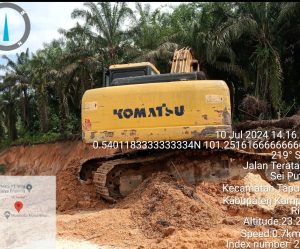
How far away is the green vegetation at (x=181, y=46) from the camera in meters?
20.2

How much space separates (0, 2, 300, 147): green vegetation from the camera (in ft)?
66.2

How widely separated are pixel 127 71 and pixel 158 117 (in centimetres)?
193

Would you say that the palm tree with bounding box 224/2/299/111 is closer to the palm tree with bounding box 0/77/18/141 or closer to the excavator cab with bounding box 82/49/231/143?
the excavator cab with bounding box 82/49/231/143

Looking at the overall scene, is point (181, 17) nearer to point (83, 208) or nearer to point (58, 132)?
point (58, 132)

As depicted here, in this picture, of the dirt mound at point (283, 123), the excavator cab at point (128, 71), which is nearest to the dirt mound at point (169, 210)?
the excavator cab at point (128, 71)

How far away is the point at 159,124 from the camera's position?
342 inches

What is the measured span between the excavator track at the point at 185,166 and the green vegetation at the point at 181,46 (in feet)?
32.7

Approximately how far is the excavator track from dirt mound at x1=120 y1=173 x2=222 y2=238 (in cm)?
Result: 60

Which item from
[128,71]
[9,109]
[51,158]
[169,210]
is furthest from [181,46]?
[9,109]

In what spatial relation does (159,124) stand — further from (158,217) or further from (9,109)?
(9,109)

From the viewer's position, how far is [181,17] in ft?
90.6

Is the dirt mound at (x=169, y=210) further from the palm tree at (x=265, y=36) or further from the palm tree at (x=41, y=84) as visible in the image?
the palm tree at (x=41, y=84)

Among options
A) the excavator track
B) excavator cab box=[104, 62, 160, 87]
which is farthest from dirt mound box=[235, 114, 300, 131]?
excavator cab box=[104, 62, 160, 87]

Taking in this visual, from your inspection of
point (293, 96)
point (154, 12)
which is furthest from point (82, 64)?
point (293, 96)
